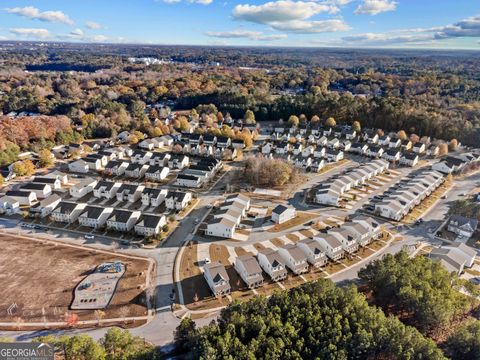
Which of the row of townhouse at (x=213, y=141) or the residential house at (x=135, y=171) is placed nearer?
the residential house at (x=135, y=171)

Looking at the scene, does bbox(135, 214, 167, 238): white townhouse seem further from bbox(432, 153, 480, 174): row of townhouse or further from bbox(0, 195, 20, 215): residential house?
bbox(432, 153, 480, 174): row of townhouse

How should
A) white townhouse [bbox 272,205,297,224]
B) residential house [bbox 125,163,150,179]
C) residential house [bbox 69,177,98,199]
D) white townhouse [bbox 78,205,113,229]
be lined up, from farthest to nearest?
residential house [bbox 125,163,150,179], residential house [bbox 69,177,98,199], white townhouse [bbox 272,205,297,224], white townhouse [bbox 78,205,113,229]

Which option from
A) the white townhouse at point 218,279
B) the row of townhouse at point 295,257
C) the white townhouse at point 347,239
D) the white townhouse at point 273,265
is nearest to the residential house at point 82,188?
the row of townhouse at point 295,257

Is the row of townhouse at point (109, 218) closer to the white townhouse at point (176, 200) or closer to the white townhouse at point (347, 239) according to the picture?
the white townhouse at point (176, 200)

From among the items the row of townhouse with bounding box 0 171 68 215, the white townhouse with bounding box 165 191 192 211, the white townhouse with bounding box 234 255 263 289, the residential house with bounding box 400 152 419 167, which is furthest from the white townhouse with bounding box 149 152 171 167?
the residential house with bounding box 400 152 419 167

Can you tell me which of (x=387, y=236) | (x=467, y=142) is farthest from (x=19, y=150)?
(x=467, y=142)

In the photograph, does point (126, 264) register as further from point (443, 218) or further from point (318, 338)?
point (443, 218)

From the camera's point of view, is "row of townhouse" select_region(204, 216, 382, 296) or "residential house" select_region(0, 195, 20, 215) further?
"residential house" select_region(0, 195, 20, 215)
